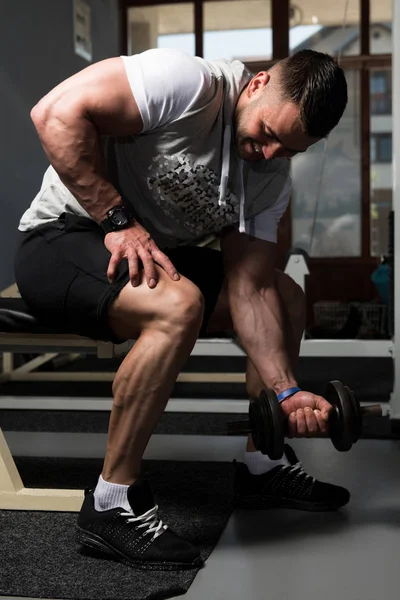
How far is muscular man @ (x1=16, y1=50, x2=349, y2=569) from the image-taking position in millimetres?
1502

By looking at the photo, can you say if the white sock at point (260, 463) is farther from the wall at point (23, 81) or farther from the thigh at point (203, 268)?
the wall at point (23, 81)

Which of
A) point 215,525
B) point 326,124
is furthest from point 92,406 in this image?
point 326,124

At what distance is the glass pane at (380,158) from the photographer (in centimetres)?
690

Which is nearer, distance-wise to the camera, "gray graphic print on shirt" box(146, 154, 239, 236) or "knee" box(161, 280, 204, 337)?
"knee" box(161, 280, 204, 337)

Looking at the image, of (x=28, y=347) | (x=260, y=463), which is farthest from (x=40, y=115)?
(x=260, y=463)

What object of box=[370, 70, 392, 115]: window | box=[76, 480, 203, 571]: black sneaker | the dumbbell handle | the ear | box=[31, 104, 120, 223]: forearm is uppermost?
the ear

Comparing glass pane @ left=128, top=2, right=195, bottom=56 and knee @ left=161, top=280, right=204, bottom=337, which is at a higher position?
knee @ left=161, top=280, right=204, bottom=337

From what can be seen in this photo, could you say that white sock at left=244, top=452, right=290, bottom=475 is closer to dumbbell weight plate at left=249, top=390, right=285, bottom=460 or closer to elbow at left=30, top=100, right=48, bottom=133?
dumbbell weight plate at left=249, top=390, right=285, bottom=460

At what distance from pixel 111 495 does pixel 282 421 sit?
0.37 metres

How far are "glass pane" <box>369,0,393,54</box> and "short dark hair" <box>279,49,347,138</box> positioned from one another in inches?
227

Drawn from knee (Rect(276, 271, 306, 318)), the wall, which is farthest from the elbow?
the wall

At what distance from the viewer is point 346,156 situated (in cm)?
695

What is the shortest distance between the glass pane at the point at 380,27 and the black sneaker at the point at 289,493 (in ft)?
19.0

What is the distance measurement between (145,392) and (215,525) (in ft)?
1.50
